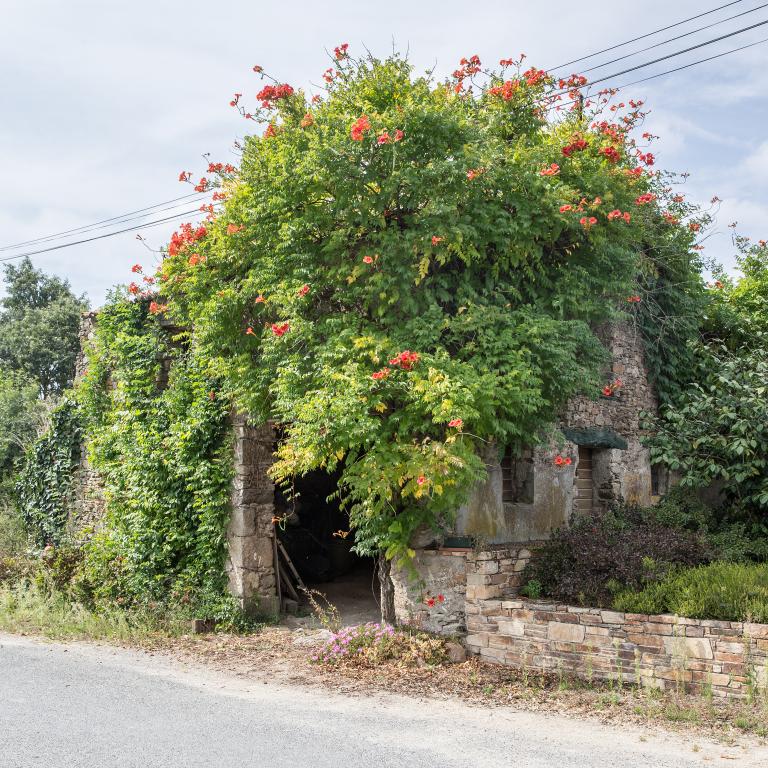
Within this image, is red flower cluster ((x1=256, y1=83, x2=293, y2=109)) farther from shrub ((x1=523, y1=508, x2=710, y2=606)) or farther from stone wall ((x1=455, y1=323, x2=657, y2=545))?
shrub ((x1=523, y1=508, x2=710, y2=606))

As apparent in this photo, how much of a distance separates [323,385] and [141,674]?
3321 mm

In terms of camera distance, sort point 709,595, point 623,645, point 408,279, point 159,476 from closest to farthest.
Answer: point 709,595, point 623,645, point 408,279, point 159,476

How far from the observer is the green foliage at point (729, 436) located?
912cm

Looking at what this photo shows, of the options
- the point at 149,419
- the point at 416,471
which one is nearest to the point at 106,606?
the point at 149,419

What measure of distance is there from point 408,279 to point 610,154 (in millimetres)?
2802

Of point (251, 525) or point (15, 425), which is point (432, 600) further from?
point (15, 425)

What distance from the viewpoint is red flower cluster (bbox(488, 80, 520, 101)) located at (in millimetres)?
8367

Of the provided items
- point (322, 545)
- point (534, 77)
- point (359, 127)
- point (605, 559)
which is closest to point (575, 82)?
point (534, 77)

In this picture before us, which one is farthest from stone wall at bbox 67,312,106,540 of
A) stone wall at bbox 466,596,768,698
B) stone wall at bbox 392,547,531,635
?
stone wall at bbox 466,596,768,698

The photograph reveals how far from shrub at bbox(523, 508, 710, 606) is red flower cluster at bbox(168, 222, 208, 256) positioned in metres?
5.40

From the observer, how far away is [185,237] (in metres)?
9.30

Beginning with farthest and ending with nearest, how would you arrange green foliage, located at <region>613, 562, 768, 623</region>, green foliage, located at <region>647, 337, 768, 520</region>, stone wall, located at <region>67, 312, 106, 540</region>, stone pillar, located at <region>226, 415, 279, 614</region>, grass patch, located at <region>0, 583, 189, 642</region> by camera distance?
stone wall, located at <region>67, 312, 106, 540</region> → stone pillar, located at <region>226, 415, 279, 614</region> → grass patch, located at <region>0, 583, 189, 642</region> → green foliage, located at <region>647, 337, 768, 520</region> → green foliage, located at <region>613, 562, 768, 623</region>

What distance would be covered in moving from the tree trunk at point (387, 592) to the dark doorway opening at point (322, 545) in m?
3.11

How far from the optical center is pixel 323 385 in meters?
7.62
